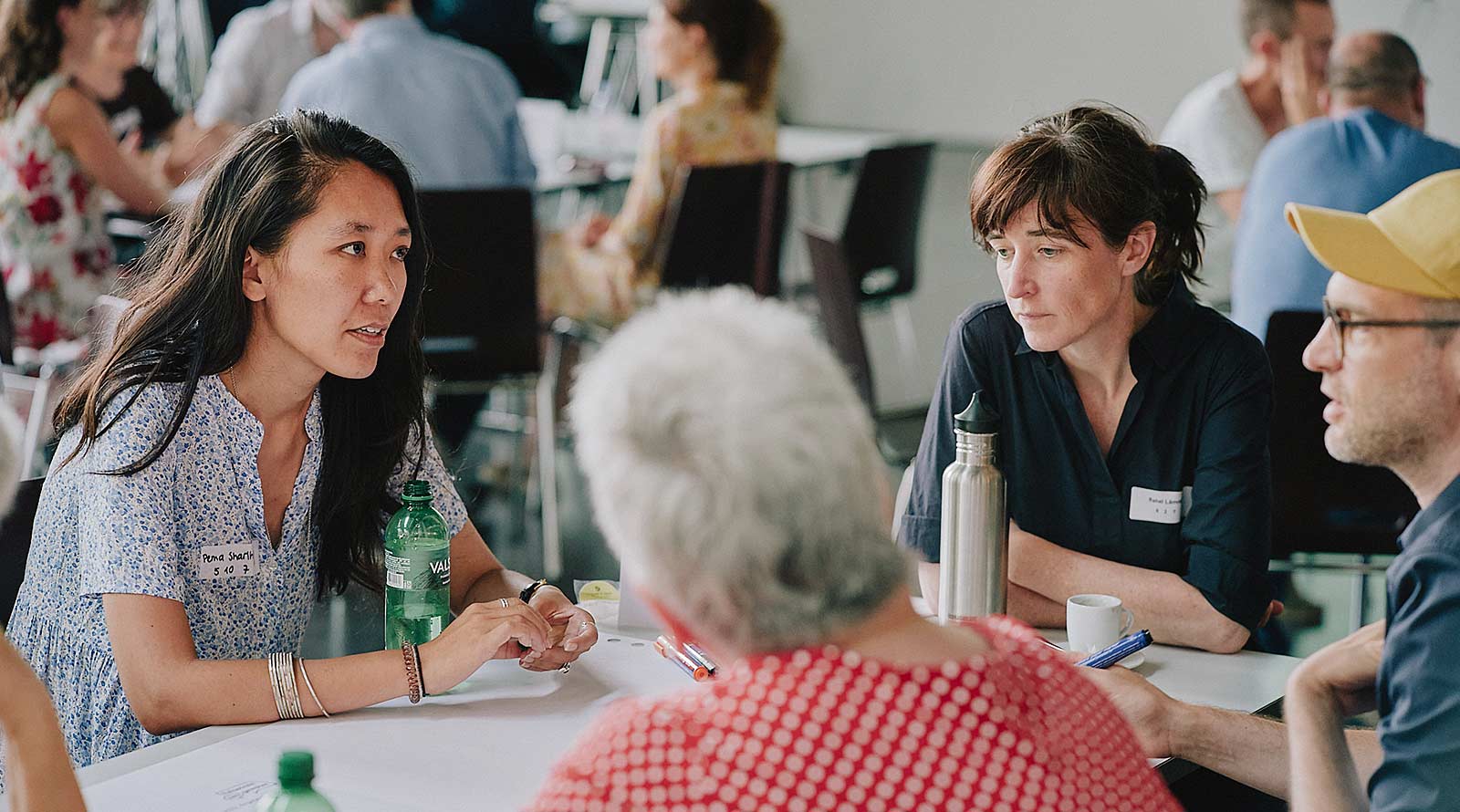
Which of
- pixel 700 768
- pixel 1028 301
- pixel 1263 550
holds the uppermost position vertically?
pixel 1028 301

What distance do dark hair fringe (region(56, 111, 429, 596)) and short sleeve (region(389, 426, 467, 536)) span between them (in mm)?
22

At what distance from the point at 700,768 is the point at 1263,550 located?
138cm

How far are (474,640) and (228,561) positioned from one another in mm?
381

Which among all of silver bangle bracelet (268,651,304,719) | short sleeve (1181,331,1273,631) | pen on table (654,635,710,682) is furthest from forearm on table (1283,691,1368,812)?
silver bangle bracelet (268,651,304,719)

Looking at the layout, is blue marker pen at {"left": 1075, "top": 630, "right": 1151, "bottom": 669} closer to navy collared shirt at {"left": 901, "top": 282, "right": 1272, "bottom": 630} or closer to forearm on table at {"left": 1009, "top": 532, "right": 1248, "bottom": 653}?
forearm on table at {"left": 1009, "top": 532, "right": 1248, "bottom": 653}

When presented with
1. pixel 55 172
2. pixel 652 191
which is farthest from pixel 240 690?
pixel 652 191

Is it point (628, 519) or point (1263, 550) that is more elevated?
point (628, 519)

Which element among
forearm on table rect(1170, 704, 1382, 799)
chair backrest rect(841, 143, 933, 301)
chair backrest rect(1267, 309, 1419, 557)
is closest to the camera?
forearm on table rect(1170, 704, 1382, 799)

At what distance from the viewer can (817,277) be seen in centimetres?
429

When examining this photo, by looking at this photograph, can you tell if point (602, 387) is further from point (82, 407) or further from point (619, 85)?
point (619, 85)

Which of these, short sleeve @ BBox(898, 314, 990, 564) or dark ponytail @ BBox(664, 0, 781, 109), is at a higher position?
dark ponytail @ BBox(664, 0, 781, 109)

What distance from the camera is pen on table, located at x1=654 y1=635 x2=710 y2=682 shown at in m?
1.92

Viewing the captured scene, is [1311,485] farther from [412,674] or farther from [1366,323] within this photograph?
[412,674]

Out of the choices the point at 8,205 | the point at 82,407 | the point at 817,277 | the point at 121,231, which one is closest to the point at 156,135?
the point at 121,231
